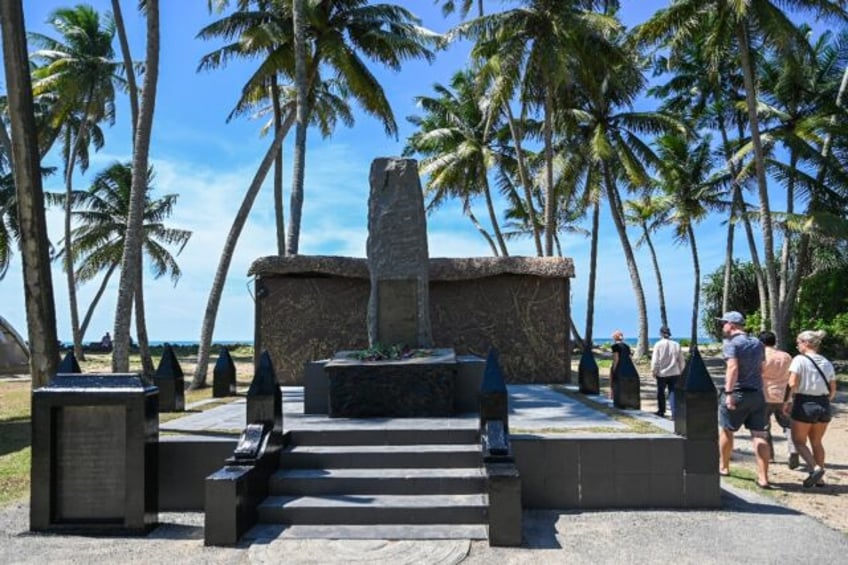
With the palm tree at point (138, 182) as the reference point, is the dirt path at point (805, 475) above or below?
below

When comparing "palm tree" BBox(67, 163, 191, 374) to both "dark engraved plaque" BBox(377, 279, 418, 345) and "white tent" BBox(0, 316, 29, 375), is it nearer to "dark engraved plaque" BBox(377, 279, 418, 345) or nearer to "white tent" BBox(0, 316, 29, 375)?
"white tent" BBox(0, 316, 29, 375)

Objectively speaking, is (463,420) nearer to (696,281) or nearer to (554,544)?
(554,544)

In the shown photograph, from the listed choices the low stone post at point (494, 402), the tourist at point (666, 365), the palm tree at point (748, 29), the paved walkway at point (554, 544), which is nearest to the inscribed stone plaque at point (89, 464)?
the paved walkway at point (554, 544)

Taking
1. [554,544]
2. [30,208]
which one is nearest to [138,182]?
[30,208]

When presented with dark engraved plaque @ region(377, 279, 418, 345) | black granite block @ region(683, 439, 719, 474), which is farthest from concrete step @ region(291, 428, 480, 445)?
dark engraved plaque @ region(377, 279, 418, 345)

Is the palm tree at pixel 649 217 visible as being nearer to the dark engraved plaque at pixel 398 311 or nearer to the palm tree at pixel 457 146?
the palm tree at pixel 457 146

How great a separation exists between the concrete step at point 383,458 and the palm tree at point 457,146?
22153 mm

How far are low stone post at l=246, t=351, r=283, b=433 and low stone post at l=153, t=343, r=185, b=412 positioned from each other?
12.5 ft

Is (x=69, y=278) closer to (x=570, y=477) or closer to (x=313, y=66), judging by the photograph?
(x=313, y=66)

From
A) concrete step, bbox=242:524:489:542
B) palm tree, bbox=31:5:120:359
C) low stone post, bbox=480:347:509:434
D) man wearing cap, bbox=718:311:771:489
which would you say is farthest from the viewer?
palm tree, bbox=31:5:120:359

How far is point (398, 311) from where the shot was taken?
10.3 m

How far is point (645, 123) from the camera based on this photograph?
25234 mm

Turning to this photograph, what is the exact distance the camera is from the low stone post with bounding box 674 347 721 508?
21.8ft

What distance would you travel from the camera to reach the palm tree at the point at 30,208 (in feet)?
32.8
